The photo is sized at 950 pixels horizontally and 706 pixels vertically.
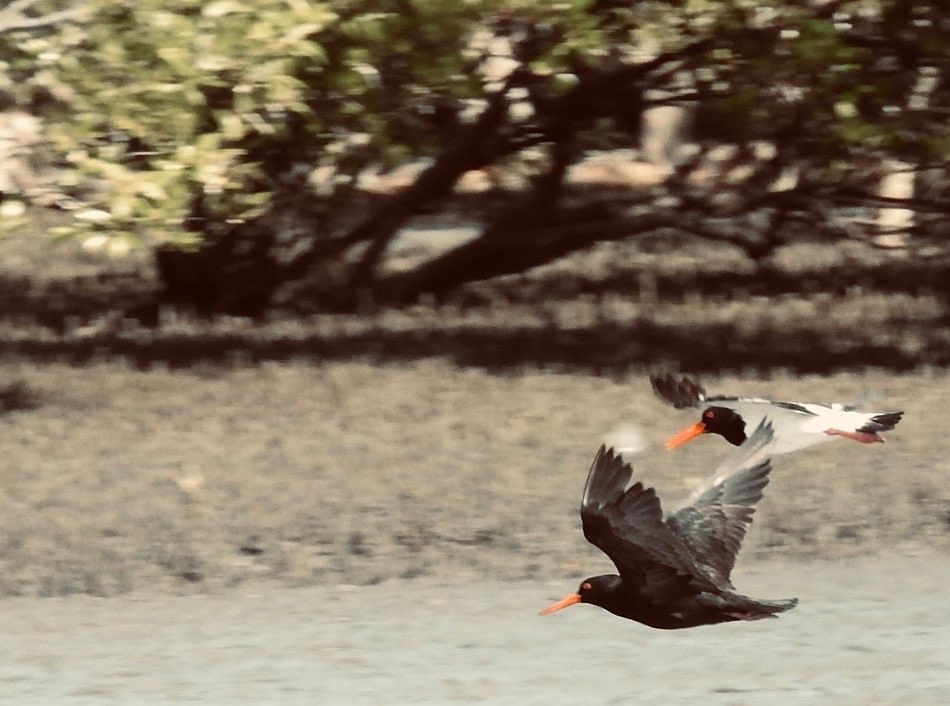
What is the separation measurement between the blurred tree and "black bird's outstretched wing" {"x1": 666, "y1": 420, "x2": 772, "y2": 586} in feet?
23.3

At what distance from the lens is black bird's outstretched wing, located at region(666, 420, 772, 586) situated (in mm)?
5398

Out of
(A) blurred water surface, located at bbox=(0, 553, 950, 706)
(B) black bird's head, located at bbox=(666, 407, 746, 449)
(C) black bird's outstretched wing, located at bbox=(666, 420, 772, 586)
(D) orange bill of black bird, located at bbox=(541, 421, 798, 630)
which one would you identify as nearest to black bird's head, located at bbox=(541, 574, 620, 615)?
(D) orange bill of black bird, located at bbox=(541, 421, 798, 630)

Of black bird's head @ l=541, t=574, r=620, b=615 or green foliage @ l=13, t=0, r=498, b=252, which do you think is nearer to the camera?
black bird's head @ l=541, t=574, r=620, b=615

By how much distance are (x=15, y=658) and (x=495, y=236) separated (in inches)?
460

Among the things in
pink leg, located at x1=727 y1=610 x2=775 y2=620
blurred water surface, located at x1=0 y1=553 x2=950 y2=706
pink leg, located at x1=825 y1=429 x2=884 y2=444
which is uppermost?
pink leg, located at x1=825 y1=429 x2=884 y2=444

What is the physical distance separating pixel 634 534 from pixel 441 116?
12.9 m

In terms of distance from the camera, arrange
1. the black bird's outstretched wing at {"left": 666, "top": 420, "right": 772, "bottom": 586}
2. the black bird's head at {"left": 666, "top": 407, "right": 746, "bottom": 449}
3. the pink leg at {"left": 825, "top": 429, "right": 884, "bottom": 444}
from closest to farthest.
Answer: the black bird's outstretched wing at {"left": 666, "top": 420, "right": 772, "bottom": 586} < the pink leg at {"left": 825, "top": 429, "right": 884, "bottom": 444} < the black bird's head at {"left": 666, "top": 407, "right": 746, "bottom": 449}

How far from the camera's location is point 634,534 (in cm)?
523

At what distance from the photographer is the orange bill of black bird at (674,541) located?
5148mm

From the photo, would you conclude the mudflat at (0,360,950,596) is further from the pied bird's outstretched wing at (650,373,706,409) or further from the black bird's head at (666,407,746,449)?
the black bird's head at (666,407,746,449)

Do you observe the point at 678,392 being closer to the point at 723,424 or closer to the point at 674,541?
the point at 723,424

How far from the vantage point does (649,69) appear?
1670cm

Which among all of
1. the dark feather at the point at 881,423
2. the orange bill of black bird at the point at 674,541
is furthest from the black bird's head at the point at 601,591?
the dark feather at the point at 881,423

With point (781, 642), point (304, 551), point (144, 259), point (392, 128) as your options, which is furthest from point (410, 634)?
point (144, 259)
